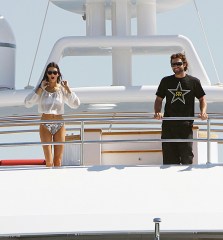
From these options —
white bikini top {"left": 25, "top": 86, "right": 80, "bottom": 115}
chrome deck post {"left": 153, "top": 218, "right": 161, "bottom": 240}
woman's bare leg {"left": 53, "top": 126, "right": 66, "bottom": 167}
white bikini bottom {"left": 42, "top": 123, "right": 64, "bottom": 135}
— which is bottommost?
chrome deck post {"left": 153, "top": 218, "right": 161, "bottom": 240}

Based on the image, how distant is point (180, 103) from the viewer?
17984 millimetres

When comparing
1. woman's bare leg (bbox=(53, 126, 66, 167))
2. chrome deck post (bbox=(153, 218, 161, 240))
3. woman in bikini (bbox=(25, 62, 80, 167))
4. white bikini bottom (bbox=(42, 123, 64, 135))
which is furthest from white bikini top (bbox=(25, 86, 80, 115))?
chrome deck post (bbox=(153, 218, 161, 240))

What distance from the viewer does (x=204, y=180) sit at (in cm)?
1692

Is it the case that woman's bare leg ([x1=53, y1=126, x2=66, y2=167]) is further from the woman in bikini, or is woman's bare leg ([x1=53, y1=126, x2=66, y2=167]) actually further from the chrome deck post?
the chrome deck post

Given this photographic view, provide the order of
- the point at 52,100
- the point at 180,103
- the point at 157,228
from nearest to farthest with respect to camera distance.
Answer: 1. the point at 157,228
2. the point at 180,103
3. the point at 52,100

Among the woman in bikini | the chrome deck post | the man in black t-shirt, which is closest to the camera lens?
the chrome deck post

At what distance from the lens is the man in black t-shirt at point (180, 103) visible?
17938 mm

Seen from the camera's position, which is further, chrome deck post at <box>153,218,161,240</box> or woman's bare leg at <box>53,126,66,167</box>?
woman's bare leg at <box>53,126,66,167</box>

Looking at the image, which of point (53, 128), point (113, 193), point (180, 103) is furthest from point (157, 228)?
point (53, 128)

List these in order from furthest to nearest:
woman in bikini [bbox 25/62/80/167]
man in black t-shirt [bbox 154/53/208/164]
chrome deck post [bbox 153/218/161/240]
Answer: woman in bikini [bbox 25/62/80/167], man in black t-shirt [bbox 154/53/208/164], chrome deck post [bbox 153/218/161/240]

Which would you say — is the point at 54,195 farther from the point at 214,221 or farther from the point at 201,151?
the point at 201,151

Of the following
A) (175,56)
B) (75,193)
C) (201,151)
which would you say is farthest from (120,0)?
(75,193)

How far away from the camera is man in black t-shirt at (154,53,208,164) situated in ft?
58.9

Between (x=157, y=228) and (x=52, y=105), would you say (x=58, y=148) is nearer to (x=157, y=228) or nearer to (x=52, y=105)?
(x=52, y=105)
